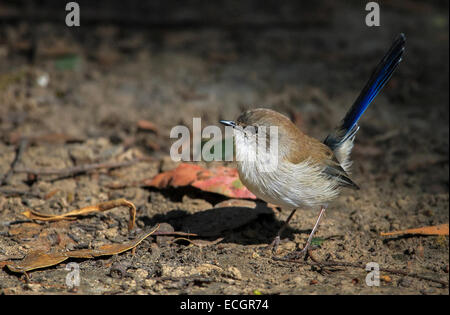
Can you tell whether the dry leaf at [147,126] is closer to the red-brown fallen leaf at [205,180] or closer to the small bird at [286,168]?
the red-brown fallen leaf at [205,180]

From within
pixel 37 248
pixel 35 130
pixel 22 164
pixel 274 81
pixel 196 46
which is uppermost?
pixel 196 46

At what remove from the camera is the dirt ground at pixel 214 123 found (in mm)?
4445

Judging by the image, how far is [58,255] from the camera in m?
4.43

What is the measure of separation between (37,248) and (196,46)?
18.0 ft

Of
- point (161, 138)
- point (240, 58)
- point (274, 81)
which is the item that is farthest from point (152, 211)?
point (240, 58)

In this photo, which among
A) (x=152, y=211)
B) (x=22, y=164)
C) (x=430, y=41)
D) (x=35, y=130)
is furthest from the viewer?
(x=430, y=41)

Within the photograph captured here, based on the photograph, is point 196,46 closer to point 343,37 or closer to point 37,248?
point 343,37

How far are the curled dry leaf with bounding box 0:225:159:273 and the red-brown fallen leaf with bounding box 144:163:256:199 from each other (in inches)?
34.0

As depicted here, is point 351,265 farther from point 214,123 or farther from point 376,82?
point 214,123

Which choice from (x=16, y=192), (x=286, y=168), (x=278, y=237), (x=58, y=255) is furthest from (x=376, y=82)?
(x=16, y=192)

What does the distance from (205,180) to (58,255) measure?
5.56ft

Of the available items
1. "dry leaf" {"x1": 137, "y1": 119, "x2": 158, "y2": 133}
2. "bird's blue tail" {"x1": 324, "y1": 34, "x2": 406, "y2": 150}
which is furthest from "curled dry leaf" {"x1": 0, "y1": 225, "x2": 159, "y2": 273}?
"dry leaf" {"x1": 137, "y1": 119, "x2": 158, "y2": 133}

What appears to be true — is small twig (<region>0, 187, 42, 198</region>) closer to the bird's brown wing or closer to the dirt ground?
the dirt ground

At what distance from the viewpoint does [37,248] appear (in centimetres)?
469
